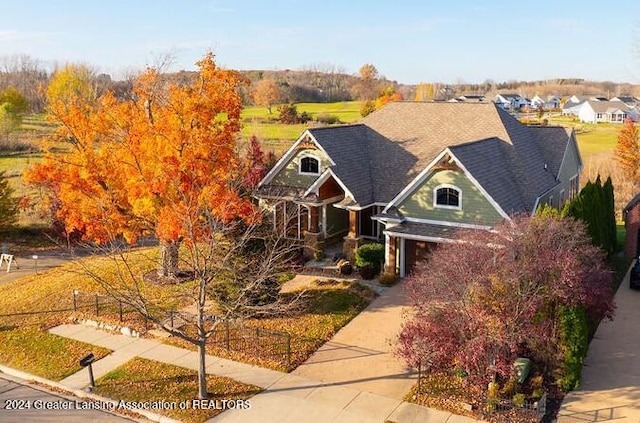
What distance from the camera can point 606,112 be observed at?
128125 mm

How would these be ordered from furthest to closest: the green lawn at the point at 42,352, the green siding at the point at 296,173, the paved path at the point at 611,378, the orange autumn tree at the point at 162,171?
the green siding at the point at 296,173 < the orange autumn tree at the point at 162,171 < the green lawn at the point at 42,352 < the paved path at the point at 611,378

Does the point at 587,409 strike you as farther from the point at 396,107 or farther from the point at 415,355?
the point at 396,107

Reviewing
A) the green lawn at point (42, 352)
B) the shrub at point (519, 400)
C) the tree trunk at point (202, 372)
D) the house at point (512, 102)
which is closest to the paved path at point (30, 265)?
the green lawn at point (42, 352)

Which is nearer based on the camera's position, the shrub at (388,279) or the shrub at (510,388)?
the shrub at (510,388)

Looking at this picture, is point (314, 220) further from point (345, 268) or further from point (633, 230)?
point (633, 230)

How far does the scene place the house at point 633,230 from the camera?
2983 cm

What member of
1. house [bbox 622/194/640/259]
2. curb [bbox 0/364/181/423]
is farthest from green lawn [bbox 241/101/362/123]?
curb [bbox 0/364/181/423]

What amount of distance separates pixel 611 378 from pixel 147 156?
60.1 feet

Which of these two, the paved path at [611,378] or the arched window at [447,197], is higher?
the arched window at [447,197]

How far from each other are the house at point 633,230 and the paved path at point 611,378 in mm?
8418

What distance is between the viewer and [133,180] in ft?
77.7

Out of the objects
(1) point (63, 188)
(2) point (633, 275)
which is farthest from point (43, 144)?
(2) point (633, 275)

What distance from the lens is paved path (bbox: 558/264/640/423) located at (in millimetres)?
15359

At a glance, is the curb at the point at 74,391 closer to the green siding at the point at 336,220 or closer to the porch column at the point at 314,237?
the porch column at the point at 314,237
